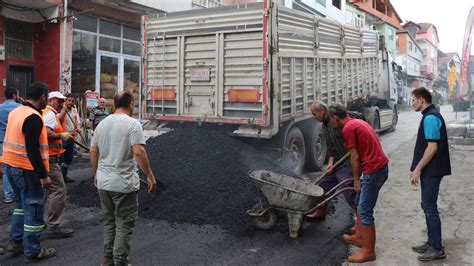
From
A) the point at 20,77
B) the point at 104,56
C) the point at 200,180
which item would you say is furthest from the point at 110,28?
the point at 200,180

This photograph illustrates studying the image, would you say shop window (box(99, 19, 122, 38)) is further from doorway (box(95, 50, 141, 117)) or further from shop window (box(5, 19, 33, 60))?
shop window (box(5, 19, 33, 60))

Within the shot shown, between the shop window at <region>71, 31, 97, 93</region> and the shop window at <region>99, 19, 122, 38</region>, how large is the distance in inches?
18.4

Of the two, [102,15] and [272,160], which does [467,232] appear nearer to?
[272,160]

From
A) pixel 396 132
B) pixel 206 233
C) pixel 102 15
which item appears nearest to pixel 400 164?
pixel 206 233

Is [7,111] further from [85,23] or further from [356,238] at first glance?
[85,23]

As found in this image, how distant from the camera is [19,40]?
37.5ft

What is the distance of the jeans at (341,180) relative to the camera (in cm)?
507

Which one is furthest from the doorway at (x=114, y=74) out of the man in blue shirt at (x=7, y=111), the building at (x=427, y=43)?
the building at (x=427, y=43)

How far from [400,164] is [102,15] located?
9.36m

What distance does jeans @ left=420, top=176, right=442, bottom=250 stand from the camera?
14.3 feet

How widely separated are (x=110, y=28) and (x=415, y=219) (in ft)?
36.1

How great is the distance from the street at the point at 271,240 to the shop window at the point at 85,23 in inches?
291

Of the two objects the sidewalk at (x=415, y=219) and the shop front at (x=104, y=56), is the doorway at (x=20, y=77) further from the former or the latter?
the sidewalk at (x=415, y=219)

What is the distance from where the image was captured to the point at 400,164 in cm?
977
